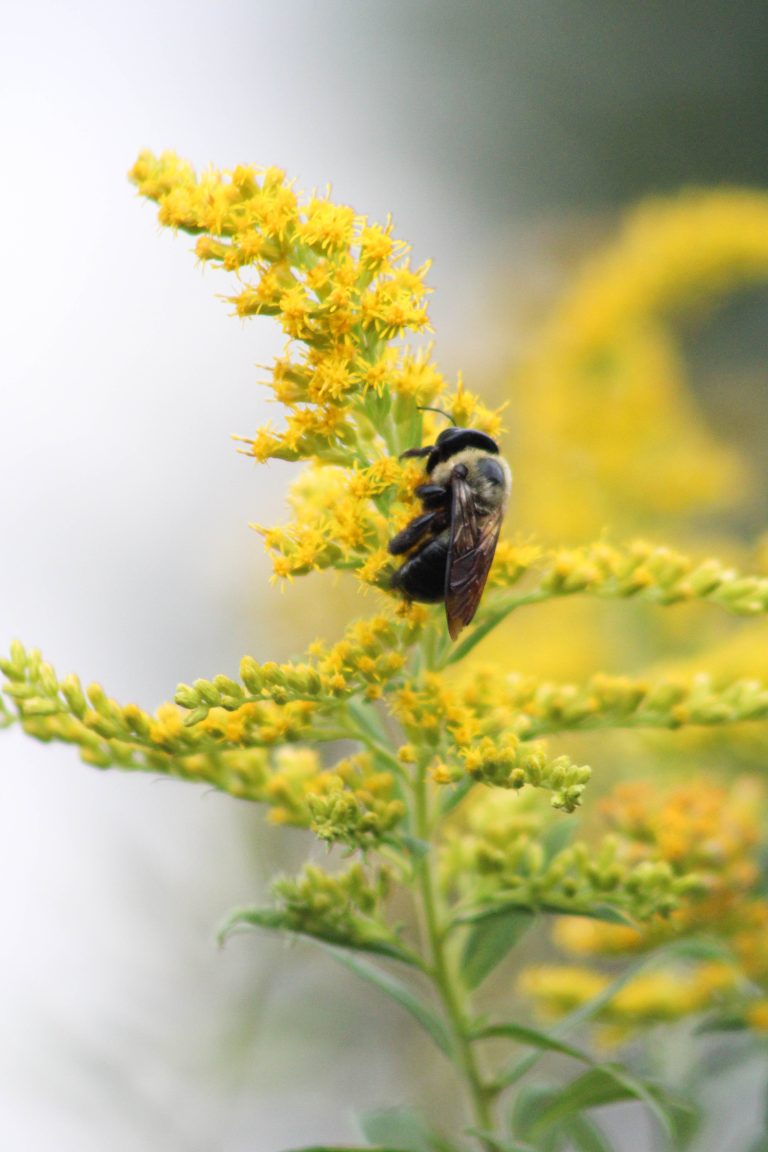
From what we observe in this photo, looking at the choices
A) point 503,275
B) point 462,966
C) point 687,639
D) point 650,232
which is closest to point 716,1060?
point 462,966

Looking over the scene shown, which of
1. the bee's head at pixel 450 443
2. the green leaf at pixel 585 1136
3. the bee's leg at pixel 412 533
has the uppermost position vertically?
the bee's head at pixel 450 443

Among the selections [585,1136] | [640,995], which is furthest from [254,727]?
[640,995]

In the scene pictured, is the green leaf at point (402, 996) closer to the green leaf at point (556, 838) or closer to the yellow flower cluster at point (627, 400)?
the green leaf at point (556, 838)

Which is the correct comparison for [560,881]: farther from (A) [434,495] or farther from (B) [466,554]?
(A) [434,495]

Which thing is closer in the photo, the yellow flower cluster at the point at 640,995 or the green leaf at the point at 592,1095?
the green leaf at the point at 592,1095

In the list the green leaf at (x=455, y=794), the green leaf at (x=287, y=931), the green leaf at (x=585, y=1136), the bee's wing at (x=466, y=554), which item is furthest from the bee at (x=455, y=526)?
the green leaf at (x=585, y=1136)
